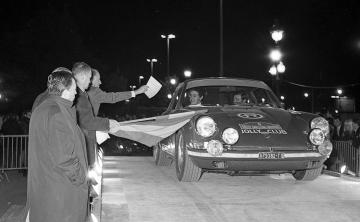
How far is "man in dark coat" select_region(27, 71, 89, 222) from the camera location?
3.41 m

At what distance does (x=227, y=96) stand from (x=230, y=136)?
7.34 feet

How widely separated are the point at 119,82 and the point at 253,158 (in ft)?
157

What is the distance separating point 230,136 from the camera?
631 centimetres

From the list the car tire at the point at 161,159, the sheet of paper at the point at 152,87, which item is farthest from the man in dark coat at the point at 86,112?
the car tire at the point at 161,159

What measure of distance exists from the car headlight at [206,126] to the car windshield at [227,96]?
1595 millimetres

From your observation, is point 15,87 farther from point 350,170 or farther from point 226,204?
point 226,204

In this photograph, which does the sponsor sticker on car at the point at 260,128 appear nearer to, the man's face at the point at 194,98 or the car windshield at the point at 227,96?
the car windshield at the point at 227,96

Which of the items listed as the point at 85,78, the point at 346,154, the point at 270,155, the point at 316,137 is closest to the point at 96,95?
the point at 85,78

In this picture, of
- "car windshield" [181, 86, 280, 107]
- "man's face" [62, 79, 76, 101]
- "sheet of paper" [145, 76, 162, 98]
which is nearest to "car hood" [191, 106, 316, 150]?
"sheet of paper" [145, 76, 162, 98]

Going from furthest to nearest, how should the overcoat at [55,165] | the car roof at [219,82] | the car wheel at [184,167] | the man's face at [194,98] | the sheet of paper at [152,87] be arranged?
the car roof at [219,82] → the man's face at [194,98] → the sheet of paper at [152,87] → the car wheel at [184,167] → the overcoat at [55,165]

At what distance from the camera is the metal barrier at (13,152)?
523 inches

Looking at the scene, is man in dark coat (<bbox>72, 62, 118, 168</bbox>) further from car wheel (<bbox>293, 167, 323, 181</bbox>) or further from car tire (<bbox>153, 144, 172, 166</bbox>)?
car tire (<bbox>153, 144, 172, 166</bbox>)

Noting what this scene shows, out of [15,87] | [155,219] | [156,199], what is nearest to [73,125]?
[155,219]

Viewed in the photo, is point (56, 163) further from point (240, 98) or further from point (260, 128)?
point (240, 98)
